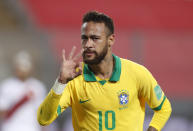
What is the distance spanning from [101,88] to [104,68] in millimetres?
203

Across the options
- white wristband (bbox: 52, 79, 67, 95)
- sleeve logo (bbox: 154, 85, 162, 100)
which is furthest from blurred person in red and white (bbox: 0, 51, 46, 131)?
white wristband (bbox: 52, 79, 67, 95)

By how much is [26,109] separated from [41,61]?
2.07 meters

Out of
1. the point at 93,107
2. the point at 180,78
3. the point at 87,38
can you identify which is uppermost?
the point at 87,38

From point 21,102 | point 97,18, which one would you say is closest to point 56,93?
point 97,18

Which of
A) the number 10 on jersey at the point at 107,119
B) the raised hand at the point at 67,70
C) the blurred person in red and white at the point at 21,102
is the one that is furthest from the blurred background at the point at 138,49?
the raised hand at the point at 67,70

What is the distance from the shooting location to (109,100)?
3748mm

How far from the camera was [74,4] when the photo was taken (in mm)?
12344

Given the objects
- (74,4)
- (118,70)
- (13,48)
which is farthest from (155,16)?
(118,70)

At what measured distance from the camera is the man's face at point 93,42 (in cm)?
363

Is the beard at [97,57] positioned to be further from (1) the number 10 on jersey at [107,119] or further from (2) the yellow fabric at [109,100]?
(1) the number 10 on jersey at [107,119]

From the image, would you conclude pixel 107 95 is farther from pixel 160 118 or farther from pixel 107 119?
pixel 160 118

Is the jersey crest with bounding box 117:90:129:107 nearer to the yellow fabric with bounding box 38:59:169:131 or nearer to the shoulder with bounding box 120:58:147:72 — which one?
the yellow fabric with bounding box 38:59:169:131

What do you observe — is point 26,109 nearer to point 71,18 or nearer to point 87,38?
point 87,38

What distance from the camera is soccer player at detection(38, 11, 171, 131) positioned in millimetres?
3688
